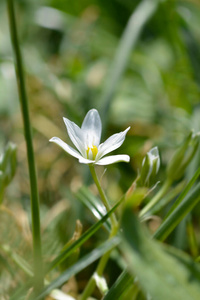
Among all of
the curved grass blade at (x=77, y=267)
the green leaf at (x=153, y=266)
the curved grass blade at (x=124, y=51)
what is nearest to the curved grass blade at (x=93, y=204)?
the curved grass blade at (x=77, y=267)

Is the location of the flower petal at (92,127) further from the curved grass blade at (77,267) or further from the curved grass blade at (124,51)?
the curved grass blade at (124,51)

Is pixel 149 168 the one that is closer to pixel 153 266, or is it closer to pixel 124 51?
pixel 153 266

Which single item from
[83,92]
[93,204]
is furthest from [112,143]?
[83,92]

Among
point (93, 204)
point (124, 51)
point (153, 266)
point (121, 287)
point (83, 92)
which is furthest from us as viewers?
point (83, 92)

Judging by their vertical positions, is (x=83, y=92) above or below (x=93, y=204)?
above

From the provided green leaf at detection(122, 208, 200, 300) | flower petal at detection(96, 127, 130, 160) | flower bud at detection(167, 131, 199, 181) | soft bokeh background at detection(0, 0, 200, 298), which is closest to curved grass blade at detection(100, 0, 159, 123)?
soft bokeh background at detection(0, 0, 200, 298)
